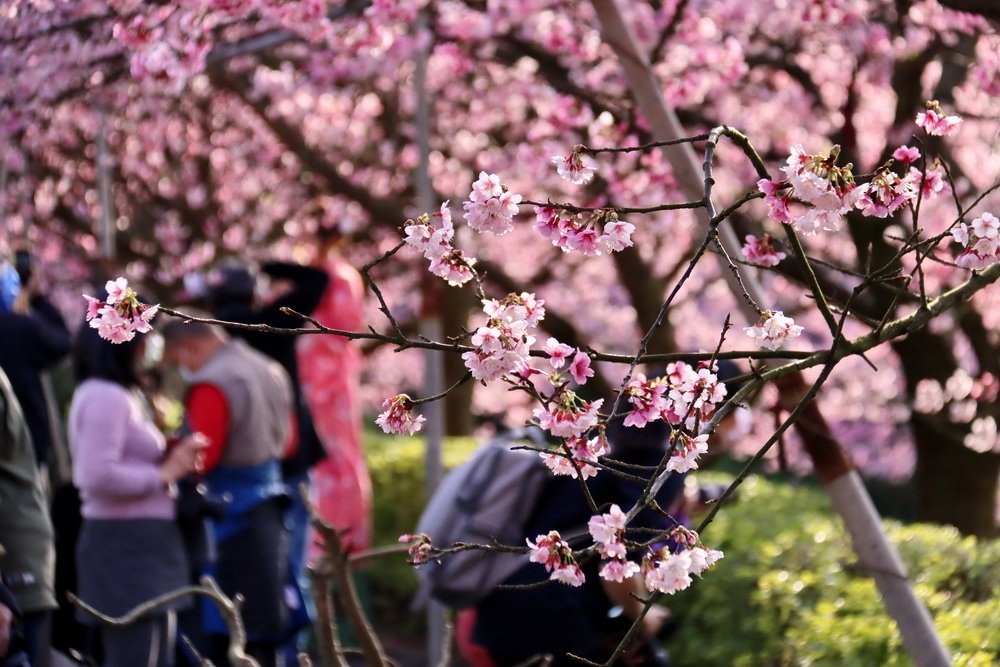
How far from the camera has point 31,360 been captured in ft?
17.2

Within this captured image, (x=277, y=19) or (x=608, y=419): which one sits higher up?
(x=277, y=19)

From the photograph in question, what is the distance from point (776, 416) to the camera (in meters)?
3.55

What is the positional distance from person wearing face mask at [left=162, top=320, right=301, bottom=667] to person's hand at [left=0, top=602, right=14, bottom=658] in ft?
6.28

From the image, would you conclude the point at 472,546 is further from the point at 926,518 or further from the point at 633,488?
the point at 926,518

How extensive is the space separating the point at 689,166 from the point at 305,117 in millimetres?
7567

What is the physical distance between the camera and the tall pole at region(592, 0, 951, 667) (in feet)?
11.1

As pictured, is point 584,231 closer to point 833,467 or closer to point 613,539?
point 613,539

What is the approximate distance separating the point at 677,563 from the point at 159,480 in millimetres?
2749

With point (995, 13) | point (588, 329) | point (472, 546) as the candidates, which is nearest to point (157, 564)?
point (472, 546)

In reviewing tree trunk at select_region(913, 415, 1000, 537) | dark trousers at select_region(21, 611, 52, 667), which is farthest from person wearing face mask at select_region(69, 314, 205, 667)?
tree trunk at select_region(913, 415, 1000, 537)

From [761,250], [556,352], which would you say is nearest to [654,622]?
[761,250]

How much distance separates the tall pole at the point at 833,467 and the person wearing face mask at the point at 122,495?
6.06ft

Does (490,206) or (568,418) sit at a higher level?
(490,206)

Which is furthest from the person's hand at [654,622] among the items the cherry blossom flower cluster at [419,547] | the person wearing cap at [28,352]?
the person wearing cap at [28,352]
